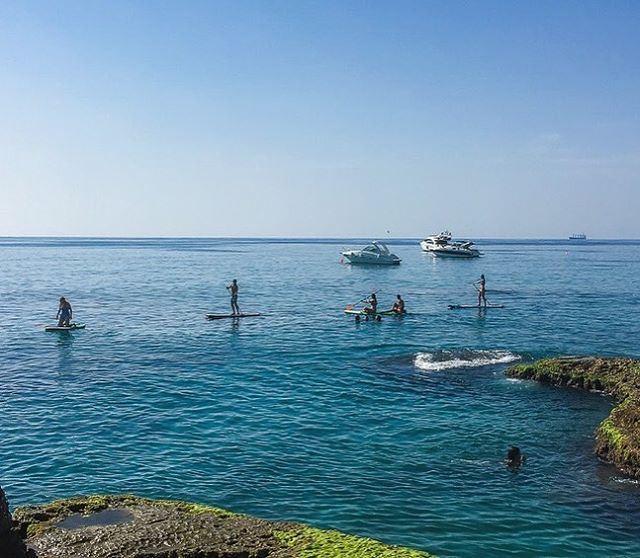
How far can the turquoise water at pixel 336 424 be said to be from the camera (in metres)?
18.1

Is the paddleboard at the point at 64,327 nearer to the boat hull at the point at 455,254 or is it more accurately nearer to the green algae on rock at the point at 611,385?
the green algae on rock at the point at 611,385

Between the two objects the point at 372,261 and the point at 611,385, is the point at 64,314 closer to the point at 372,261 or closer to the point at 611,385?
the point at 611,385

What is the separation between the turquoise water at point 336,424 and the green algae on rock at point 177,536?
6.41ft

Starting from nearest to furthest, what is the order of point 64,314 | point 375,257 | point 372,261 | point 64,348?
point 64,348
point 64,314
point 375,257
point 372,261

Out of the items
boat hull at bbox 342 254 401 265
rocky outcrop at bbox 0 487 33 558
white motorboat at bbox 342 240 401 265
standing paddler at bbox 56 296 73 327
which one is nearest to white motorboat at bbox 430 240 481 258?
white motorboat at bbox 342 240 401 265

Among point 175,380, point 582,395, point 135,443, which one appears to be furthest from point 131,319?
point 582,395

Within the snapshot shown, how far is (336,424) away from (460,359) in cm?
1448

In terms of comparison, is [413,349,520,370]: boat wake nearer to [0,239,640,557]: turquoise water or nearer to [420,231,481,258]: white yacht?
[0,239,640,557]: turquoise water

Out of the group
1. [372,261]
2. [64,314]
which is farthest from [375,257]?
[64,314]

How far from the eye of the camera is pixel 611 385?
101ft

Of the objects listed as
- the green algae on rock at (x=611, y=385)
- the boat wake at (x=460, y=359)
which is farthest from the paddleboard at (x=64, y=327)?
the green algae on rock at (x=611, y=385)

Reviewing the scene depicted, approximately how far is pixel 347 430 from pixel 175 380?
1172 centimetres

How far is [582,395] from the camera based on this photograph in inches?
1208

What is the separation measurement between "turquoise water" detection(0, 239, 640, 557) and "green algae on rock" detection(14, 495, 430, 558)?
1.95m
